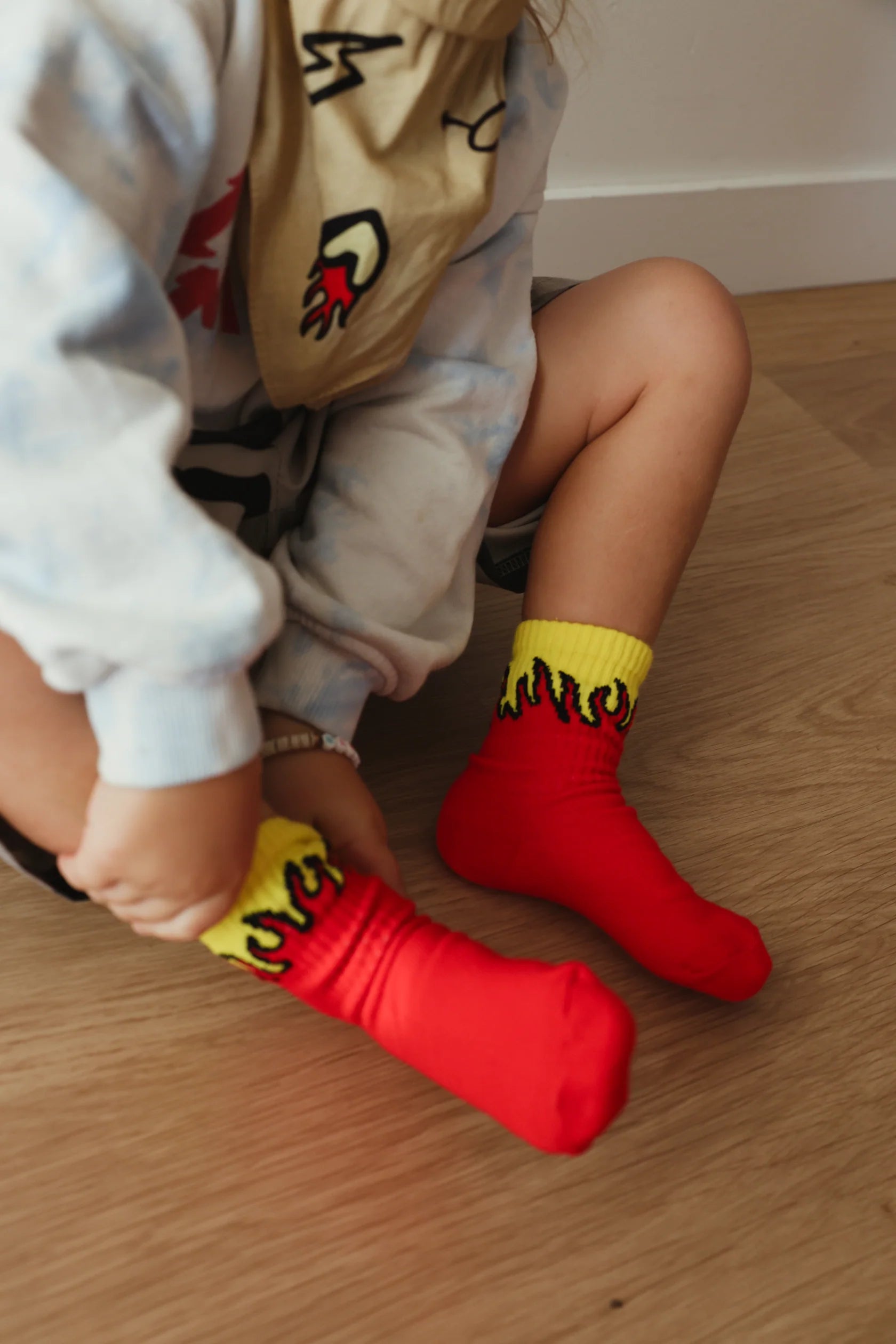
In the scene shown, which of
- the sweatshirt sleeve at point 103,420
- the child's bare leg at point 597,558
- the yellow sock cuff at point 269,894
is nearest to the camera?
the sweatshirt sleeve at point 103,420

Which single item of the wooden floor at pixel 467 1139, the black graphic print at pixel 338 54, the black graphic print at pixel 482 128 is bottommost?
the wooden floor at pixel 467 1139

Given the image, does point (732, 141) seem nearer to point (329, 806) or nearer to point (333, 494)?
point (333, 494)

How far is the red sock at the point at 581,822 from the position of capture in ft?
1.75

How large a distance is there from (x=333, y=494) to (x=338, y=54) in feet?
0.63

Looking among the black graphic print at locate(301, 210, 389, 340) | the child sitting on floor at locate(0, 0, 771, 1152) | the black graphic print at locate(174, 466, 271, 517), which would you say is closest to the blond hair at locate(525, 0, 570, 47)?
the child sitting on floor at locate(0, 0, 771, 1152)

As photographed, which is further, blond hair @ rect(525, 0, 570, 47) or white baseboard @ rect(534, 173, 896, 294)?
white baseboard @ rect(534, 173, 896, 294)

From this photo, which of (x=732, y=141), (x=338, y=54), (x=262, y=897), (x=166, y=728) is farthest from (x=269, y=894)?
(x=732, y=141)

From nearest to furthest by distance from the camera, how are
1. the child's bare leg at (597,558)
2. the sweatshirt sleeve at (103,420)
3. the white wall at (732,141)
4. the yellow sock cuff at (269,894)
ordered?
the sweatshirt sleeve at (103,420) → the yellow sock cuff at (269,894) → the child's bare leg at (597,558) → the white wall at (732,141)

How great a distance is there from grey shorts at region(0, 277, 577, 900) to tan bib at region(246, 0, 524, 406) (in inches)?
1.8

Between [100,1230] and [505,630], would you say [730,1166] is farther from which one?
[505,630]

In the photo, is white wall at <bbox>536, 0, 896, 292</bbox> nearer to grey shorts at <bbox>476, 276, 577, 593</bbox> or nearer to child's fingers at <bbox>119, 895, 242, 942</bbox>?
grey shorts at <bbox>476, 276, 577, 593</bbox>

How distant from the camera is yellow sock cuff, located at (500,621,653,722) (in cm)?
59

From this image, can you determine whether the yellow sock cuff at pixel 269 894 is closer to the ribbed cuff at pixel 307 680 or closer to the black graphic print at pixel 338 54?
the ribbed cuff at pixel 307 680

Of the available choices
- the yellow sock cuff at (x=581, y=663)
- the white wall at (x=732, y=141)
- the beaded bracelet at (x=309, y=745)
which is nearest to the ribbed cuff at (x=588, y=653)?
the yellow sock cuff at (x=581, y=663)
